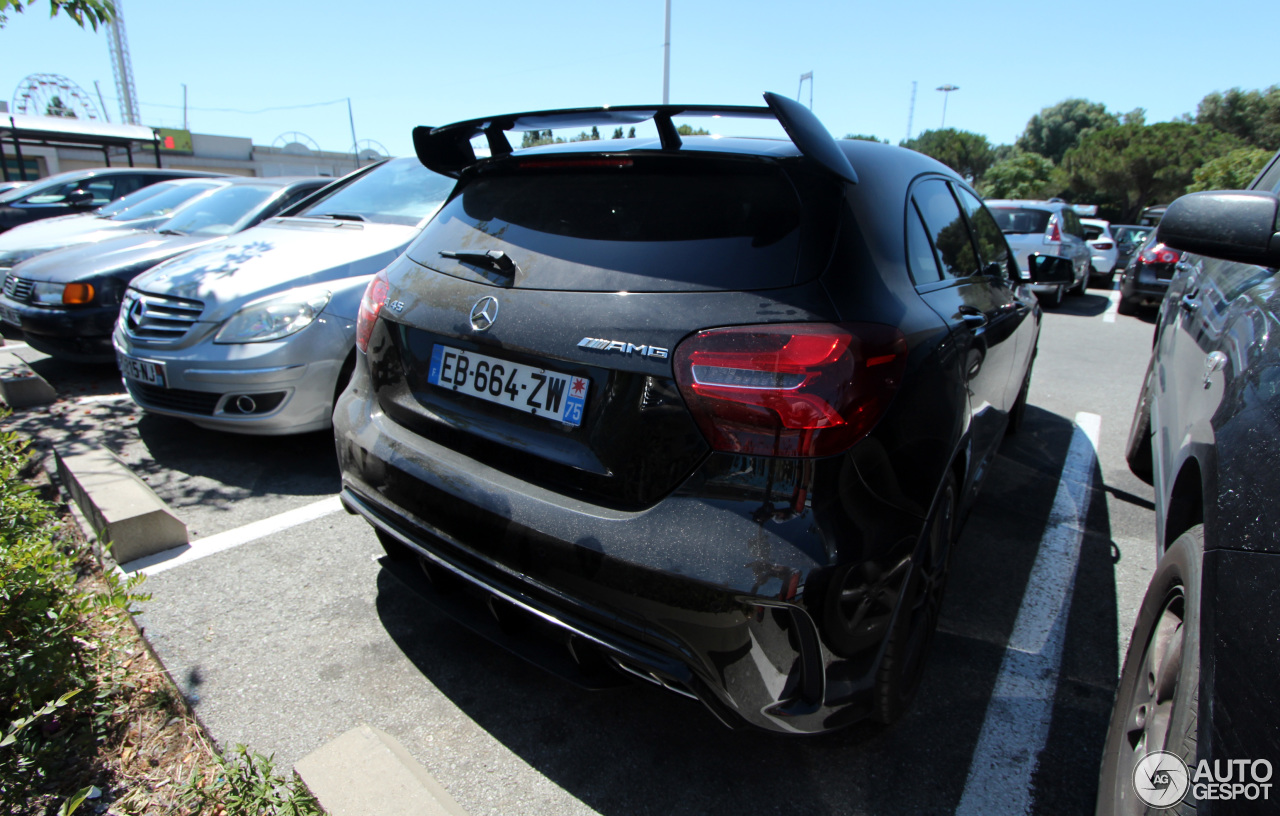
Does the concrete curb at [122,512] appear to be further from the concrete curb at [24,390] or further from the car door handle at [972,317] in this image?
the car door handle at [972,317]

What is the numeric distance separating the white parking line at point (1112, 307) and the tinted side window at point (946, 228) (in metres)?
9.43

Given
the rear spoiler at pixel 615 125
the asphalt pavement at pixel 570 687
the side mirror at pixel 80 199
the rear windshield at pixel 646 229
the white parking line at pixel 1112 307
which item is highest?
the rear spoiler at pixel 615 125

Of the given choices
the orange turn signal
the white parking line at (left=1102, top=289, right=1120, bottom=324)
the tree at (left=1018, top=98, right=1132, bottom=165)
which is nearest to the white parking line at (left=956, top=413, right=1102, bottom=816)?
the orange turn signal

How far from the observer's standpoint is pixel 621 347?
161cm

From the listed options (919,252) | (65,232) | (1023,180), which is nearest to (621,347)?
(919,252)

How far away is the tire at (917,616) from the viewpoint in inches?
69.1

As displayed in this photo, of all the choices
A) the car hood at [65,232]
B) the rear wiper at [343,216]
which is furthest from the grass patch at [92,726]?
the car hood at [65,232]

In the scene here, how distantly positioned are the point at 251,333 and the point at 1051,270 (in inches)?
164

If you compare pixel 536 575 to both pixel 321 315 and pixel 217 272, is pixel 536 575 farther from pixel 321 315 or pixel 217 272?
pixel 217 272

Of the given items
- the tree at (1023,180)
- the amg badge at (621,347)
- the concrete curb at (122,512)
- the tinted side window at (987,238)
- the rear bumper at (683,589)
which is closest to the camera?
the rear bumper at (683,589)

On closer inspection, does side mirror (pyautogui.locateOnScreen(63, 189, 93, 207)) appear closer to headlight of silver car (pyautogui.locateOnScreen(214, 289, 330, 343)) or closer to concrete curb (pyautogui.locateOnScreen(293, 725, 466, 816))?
headlight of silver car (pyautogui.locateOnScreen(214, 289, 330, 343))

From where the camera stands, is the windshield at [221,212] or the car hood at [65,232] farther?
the car hood at [65,232]

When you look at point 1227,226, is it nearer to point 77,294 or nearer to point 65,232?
point 77,294

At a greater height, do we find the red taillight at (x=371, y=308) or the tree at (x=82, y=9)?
the tree at (x=82, y=9)
